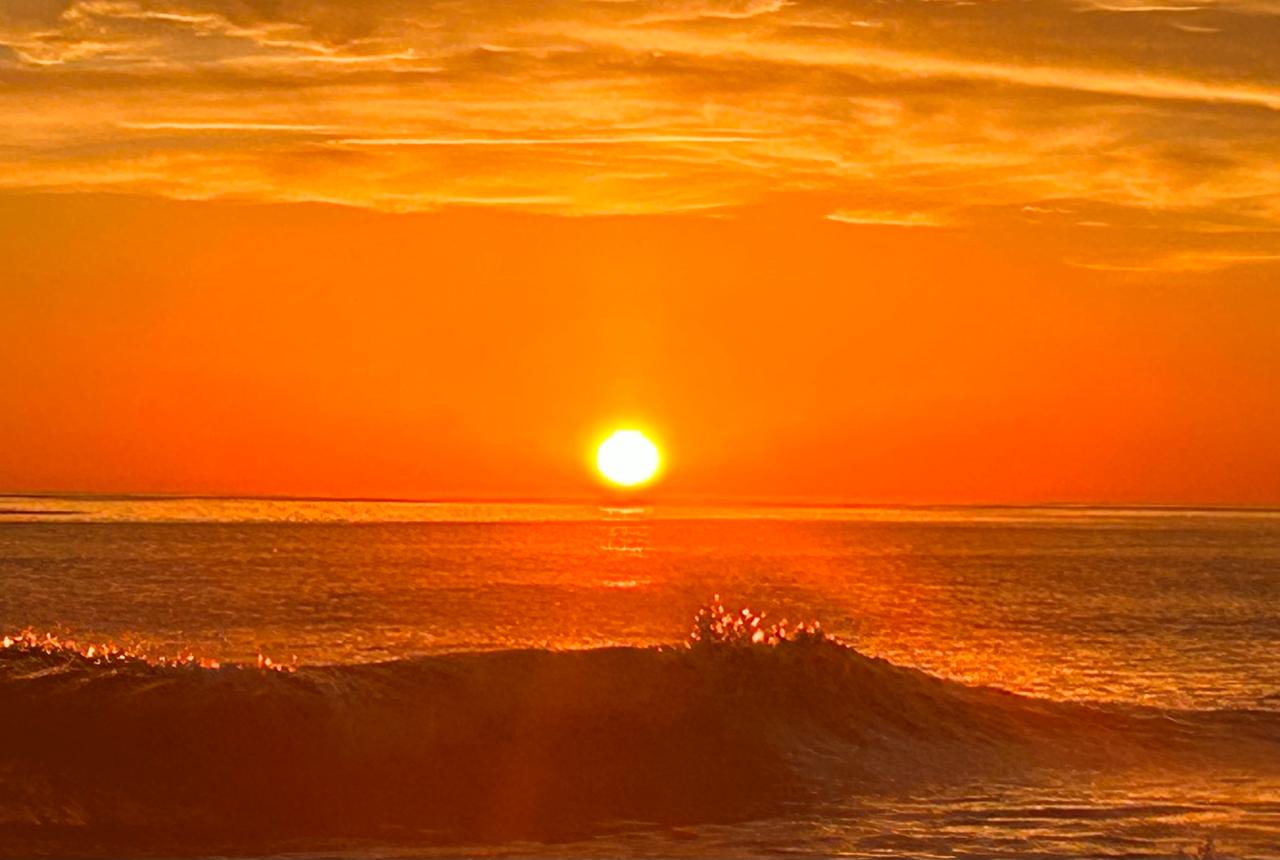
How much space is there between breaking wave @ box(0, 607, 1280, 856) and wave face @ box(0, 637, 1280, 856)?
36 mm

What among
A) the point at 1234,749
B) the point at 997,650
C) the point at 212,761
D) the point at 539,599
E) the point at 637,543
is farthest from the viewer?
the point at 637,543

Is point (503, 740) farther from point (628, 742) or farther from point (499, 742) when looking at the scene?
point (628, 742)

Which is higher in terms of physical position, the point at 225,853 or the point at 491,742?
the point at 491,742

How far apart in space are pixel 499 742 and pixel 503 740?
79 millimetres

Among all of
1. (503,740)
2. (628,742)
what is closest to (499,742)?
(503,740)

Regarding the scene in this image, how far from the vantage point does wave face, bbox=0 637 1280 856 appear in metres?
19.2

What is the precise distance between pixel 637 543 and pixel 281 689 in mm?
89658

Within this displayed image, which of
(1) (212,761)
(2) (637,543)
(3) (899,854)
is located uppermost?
(2) (637,543)

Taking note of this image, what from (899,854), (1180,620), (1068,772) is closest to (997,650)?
(1180,620)

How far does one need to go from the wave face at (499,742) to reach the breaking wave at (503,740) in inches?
1.4

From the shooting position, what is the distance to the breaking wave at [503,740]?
758 inches

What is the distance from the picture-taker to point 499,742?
22.3 meters

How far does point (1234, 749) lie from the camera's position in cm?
2472

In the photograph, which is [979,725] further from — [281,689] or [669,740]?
[281,689]
